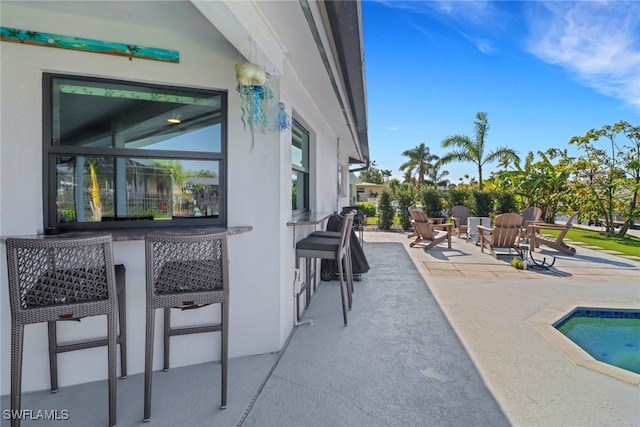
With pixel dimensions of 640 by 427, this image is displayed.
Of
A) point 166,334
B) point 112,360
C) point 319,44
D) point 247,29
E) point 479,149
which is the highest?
point 479,149

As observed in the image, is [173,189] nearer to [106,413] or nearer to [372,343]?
[106,413]

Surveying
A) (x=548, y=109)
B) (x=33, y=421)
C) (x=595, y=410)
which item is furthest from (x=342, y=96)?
(x=548, y=109)

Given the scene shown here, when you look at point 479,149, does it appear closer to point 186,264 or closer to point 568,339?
point 568,339

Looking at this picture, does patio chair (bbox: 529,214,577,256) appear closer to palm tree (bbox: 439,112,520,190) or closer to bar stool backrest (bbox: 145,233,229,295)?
bar stool backrest (bbox: 145,233,229,295)

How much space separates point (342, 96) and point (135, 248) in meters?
3.12

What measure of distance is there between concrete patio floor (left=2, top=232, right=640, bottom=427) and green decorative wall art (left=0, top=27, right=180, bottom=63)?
105 inches

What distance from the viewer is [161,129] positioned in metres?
2.72

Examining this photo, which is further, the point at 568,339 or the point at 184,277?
the point at 568,339

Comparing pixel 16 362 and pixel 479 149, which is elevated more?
pixel 479 149

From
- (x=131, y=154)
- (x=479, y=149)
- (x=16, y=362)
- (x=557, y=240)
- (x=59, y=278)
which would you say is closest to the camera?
(x=16, y=362)

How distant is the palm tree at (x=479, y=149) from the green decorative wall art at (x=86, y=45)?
1686 centimetres

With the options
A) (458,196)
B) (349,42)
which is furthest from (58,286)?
(458,196)

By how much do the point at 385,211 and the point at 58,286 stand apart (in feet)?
39.5

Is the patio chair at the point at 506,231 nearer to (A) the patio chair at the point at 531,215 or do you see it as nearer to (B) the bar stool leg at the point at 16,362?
(A) the patio chair at the point at 531,215
